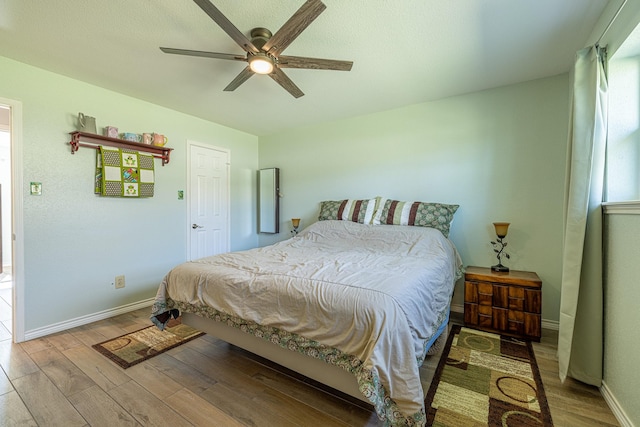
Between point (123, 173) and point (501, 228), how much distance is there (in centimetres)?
400

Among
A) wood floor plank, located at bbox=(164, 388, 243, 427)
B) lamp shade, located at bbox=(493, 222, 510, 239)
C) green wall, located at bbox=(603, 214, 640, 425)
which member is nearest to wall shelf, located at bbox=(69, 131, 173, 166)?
wood floor plank, located at bbox=(164, 388, 243, 427)

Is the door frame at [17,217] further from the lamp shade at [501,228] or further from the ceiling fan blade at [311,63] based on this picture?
the lamp shade at [501,228]

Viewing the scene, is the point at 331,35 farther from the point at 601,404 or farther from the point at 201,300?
the point at 601,404

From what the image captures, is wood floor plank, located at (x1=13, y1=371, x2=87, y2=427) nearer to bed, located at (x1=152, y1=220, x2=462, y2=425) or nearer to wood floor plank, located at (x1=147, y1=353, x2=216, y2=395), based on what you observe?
wood floor plank, located at (x1=147, y1=353, x2=216, y2=395)

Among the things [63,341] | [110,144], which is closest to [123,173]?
[110,144]

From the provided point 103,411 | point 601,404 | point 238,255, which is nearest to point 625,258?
point 601,404

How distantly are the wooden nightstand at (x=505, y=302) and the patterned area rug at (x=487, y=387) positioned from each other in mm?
140

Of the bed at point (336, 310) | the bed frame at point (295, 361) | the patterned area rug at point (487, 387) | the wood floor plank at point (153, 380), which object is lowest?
the wood floor plank at point (153, 380)

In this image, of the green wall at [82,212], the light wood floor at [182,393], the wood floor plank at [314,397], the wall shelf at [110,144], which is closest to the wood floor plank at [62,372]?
the light wood floor at [182,393]

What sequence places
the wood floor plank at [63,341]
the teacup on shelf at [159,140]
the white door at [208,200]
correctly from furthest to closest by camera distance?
the white door at [208,200]
the teacup on shelf at [159,140]
the wood floor plank at [63,341]

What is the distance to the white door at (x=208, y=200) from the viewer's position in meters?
3.77

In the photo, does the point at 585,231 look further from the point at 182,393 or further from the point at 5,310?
the point at 5,310

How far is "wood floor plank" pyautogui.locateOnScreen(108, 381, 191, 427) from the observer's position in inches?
58.3

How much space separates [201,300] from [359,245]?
1.65 m
